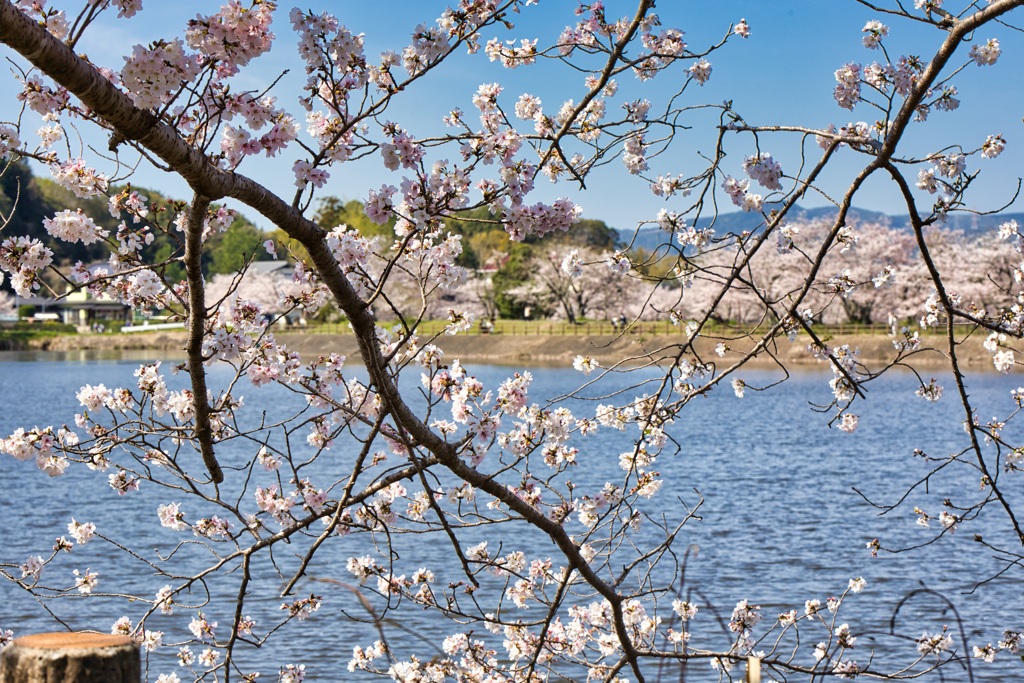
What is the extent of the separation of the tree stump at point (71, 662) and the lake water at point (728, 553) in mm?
545

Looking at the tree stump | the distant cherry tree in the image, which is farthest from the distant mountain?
the tree stump

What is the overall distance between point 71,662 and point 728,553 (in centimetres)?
1235

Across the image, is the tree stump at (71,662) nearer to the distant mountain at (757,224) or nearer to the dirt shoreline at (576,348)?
the distant mountain at (757,224)

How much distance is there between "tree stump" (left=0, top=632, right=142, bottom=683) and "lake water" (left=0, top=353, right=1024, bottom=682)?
55 cm

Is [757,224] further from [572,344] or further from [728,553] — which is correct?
[572,344]

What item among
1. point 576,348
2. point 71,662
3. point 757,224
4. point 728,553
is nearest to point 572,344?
point 576,348

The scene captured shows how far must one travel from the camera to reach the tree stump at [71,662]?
6.59 feet

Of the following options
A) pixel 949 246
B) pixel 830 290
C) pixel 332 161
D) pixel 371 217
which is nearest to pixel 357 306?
pixel 371 217

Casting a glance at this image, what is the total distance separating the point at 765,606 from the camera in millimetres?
11008

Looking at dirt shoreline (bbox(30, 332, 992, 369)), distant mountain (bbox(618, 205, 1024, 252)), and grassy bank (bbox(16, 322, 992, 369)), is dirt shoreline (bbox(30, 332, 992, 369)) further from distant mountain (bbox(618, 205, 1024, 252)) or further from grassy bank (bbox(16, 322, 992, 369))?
distant mountain (bbox(618, 205, 1024, 252))

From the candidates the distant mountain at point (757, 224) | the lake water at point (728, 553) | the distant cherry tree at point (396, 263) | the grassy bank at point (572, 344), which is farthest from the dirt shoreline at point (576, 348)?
the distant cherry tree at point (396, 263)

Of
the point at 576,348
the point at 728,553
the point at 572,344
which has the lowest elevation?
the point at 728,553

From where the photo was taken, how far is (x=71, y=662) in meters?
2.00

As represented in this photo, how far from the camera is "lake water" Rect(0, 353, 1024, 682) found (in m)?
9.84
